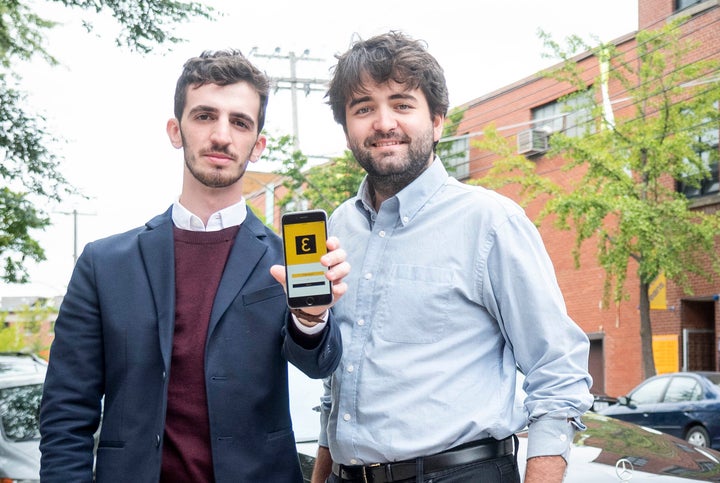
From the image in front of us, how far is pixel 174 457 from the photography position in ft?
8.20

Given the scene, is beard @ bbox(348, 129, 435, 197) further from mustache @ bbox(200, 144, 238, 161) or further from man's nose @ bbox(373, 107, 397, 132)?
mustache @ bbox(200, 144, 238, 161)

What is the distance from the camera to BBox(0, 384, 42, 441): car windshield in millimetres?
7223

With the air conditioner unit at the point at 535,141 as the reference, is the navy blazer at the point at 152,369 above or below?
below

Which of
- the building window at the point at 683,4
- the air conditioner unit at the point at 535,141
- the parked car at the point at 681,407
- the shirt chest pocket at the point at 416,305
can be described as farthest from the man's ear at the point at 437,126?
the air conditioner unit at the point at 535,141

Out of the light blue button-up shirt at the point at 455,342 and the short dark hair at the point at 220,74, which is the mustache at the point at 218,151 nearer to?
the short dark hair at the point at 220,74

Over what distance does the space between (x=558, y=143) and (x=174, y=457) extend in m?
17.5

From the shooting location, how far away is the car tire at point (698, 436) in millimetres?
13023

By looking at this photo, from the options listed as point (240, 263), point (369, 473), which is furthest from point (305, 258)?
point (369, 473)

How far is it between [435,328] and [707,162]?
19.3 meters

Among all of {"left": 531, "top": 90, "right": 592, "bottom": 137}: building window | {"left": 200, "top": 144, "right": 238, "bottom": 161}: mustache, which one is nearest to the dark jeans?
{"left": 200, "top": 144, "right": 238, "bottom": 161}: mustache

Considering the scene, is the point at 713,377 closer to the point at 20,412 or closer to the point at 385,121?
the point at 20,412

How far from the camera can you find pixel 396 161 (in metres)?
2.72

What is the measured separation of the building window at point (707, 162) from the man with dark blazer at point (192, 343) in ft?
57.2

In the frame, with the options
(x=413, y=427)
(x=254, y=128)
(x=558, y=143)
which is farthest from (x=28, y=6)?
(x=558, y=143)
